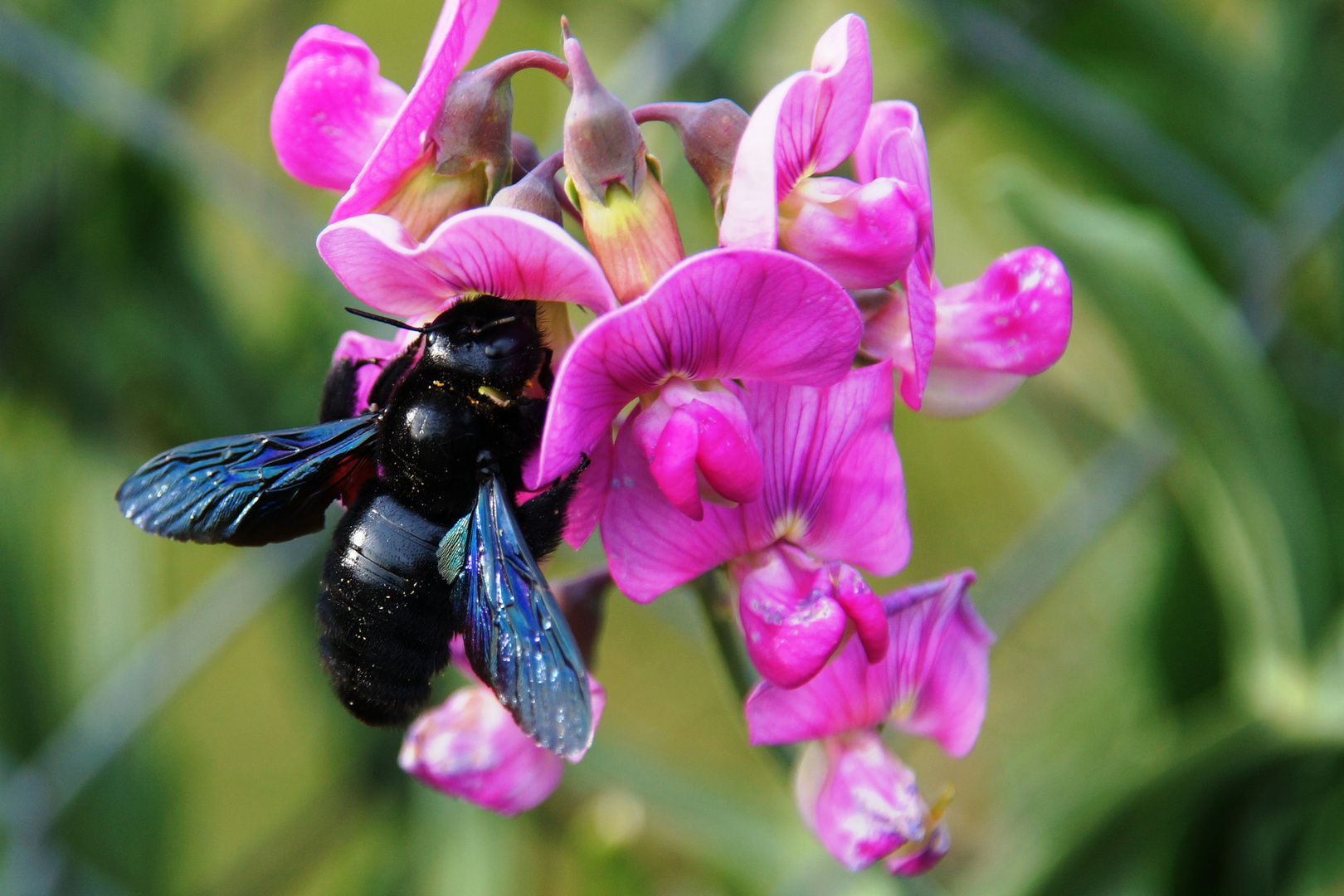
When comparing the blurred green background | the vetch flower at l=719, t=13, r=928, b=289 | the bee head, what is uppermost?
the vetch flower at l=719, t=13, r=928, b=289

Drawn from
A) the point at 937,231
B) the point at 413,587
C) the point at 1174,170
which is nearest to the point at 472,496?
the point at 413,587

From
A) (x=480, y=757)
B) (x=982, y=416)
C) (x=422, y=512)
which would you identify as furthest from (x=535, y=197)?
(x=982, y=416)

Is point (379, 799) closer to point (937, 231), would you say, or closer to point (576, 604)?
point (576, 604)

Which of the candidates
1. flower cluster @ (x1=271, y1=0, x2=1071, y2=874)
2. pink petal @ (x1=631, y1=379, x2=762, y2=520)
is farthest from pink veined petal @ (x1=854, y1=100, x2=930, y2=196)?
pink petal @ (x1=631, y1=379, x2=762, y2=520)

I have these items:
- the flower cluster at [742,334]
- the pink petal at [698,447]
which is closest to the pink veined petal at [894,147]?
the flower cluster at [742,334]

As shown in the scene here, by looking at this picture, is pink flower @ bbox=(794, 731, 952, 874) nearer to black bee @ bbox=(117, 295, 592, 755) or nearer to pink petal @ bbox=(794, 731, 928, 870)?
pink petal @ bbox=(794, 731, 928, 870)

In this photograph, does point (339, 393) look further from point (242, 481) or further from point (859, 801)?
point (859, 801)
